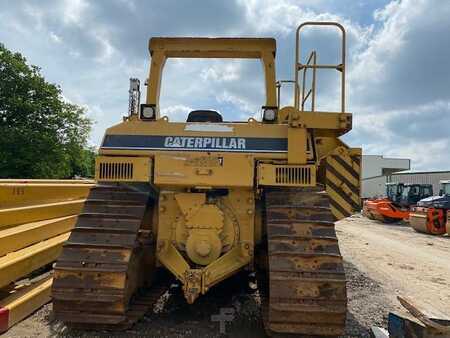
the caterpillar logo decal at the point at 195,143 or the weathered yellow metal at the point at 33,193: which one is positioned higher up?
the caterpillar logo decal at the point at 195,143

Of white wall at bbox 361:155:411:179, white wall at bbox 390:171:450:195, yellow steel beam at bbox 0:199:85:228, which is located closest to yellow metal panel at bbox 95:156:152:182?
yellow steel beam at bbox 0:199:85:228

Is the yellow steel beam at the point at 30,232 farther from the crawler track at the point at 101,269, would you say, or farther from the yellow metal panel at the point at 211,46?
the yellow metal panel at the point at 211,46

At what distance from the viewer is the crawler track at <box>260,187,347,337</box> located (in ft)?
13.1

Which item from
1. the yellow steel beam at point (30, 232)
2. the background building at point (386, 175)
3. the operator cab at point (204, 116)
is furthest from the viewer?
the background building at point (386, 175)

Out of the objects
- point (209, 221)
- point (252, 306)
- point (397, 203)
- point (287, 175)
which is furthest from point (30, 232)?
point (397, 203)

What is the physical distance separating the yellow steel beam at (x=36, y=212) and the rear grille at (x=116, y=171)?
6.22 ft

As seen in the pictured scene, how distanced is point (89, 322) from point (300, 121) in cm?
280

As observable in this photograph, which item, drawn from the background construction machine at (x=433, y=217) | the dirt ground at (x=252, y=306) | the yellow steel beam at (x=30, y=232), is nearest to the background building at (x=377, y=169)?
the background construction machine at (x=433, y=217)

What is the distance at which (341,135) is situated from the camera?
530 centimetres

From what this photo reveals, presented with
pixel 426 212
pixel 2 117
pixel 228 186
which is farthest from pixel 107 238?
pixel 2 117

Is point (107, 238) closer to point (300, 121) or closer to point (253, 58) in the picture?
point (300, 121)

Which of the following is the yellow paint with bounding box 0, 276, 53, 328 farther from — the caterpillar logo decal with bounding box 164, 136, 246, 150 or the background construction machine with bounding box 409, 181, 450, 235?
the background construction machine with bounding box 409, 181, 450, 235

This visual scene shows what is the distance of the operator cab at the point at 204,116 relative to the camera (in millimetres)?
5777

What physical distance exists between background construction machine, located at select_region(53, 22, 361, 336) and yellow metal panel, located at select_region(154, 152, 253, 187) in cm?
1
